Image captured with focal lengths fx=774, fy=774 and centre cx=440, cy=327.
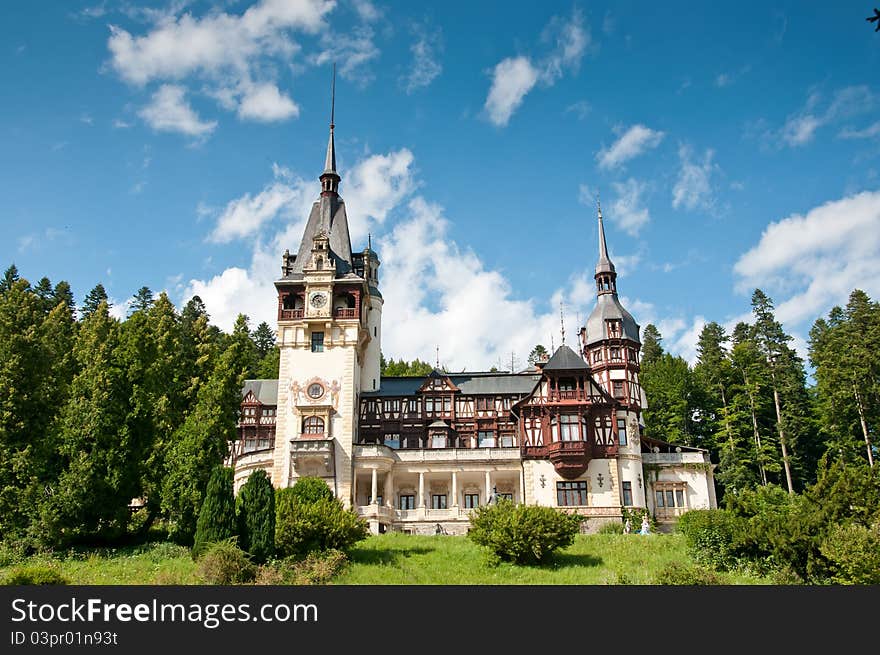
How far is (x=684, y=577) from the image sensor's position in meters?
26.8

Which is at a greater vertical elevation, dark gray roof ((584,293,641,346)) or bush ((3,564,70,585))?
dark gray roof ((584,293,641,346))

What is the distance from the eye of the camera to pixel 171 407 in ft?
134

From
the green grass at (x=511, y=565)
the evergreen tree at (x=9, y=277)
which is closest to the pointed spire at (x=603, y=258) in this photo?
the green grass at (x=511, y=565)

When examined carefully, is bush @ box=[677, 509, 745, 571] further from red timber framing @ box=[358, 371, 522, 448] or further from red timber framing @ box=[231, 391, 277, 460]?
red timber framing @ box=[231, 391, 277, 460]

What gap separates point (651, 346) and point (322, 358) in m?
46.3

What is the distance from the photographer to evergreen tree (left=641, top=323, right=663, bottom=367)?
84938 mm

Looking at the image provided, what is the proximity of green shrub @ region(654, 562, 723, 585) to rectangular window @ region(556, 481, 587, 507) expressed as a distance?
72.5 feet

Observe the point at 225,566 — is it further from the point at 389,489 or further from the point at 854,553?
the point at 389,489

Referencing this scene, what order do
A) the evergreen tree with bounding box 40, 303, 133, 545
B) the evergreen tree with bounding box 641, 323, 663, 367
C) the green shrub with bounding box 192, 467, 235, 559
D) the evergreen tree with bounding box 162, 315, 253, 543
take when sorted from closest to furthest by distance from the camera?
the green shrub with bounding box 192, 467, 235, 559 → the evergreen tree with bounding box 40, 303, 133, 545 → the evergreen tree with bounding box 162, 315, 253, 543 → the evergreen tree with bounding box 641, 323, 663, 367

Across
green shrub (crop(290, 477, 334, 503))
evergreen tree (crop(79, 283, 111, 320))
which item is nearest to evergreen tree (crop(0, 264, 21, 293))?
evergreen tree (crop(79, 283, 111, 320))

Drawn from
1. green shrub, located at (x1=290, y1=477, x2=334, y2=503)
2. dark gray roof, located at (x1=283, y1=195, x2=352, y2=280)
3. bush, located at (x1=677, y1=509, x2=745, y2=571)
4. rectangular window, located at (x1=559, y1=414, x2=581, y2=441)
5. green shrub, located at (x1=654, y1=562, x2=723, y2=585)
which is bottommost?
green shrub, located at (x1=654, y1=562, x2=723, y2=585)

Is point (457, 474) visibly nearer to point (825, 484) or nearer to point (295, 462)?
point (295, 462)
